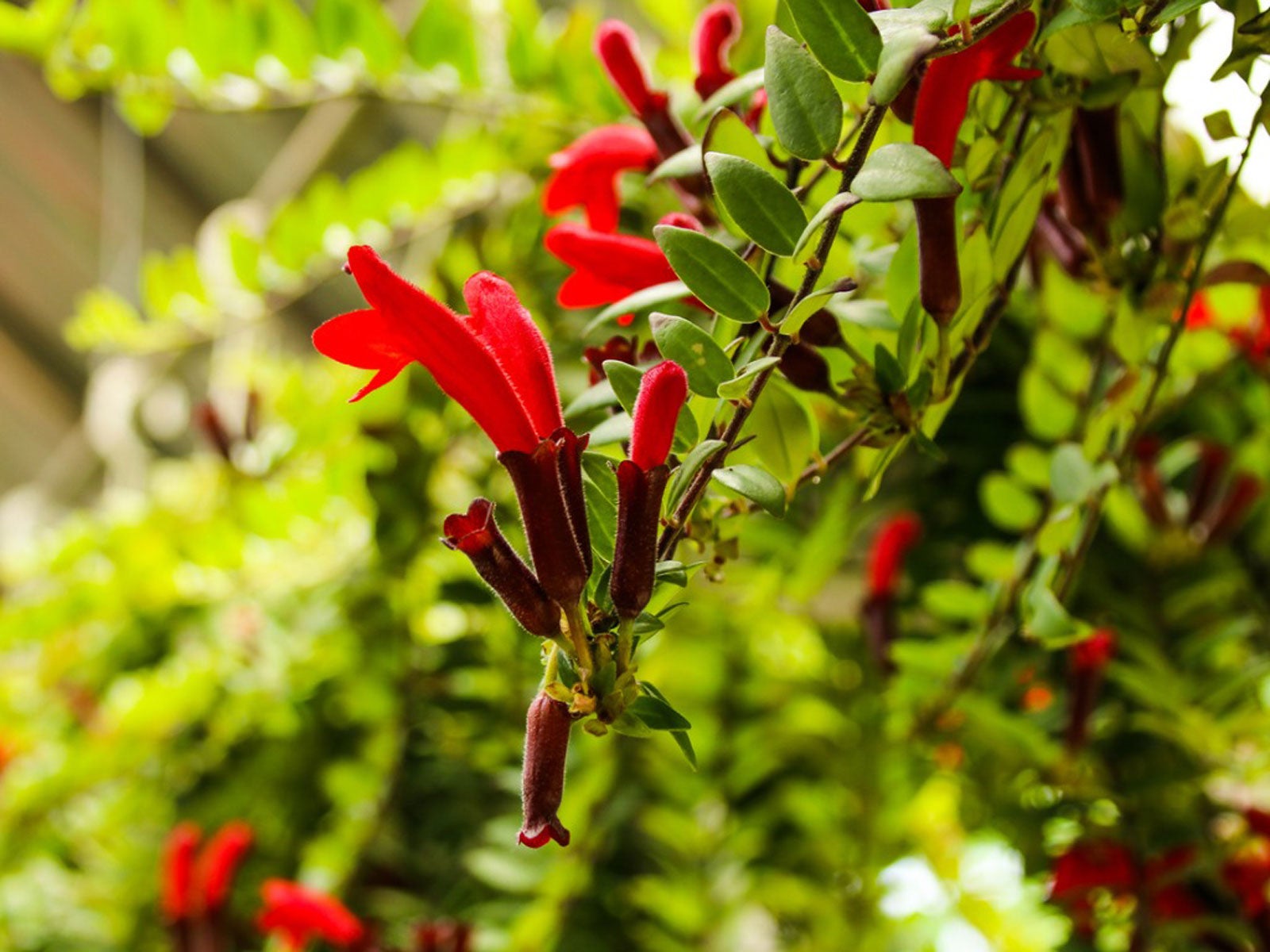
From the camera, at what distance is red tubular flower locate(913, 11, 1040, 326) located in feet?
1.02

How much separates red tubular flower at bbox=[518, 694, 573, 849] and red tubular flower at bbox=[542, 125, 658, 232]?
22 cm

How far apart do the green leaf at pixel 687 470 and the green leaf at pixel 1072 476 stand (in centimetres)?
20

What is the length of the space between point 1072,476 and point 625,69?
0.24 meters

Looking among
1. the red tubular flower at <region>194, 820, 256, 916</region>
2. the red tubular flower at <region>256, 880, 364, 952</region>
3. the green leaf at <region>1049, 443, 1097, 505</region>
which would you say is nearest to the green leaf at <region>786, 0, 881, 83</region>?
the green leaf at <region>1049, 443, 1097, 505</region>

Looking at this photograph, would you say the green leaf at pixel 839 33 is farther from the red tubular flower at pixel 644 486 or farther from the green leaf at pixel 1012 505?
the green leaf at pixel 1012 505

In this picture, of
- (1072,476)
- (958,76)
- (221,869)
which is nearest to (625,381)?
(958,76)

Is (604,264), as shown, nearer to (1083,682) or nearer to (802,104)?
(802,104)

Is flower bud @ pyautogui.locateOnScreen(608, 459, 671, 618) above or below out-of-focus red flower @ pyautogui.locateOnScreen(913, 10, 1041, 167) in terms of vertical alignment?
below

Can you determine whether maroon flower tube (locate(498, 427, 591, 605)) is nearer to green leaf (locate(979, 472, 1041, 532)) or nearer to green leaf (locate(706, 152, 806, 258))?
green leaf (locate(706, 152, 806, 258))

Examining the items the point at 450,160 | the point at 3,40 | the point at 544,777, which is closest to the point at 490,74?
the point at 450,160

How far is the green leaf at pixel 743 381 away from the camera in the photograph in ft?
0.96

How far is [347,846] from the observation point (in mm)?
927

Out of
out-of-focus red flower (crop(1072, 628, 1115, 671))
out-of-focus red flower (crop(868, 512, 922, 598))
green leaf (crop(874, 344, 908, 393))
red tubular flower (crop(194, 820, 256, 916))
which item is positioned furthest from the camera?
red tubular flower (crop(194, 820, 256, 916))

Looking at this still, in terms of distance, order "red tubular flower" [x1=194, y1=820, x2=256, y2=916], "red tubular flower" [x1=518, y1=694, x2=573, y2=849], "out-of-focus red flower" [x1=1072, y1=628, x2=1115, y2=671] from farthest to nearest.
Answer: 1. "red tubular flower" [x1=194, y1=820, x2=256, y2=916]
2. "out-of-focus red flower" [x1=1072, y1=628, x2=1115, y2=671]
3. "red tubular flower" [x1=518, y1=694, x2=573, y2=849]
